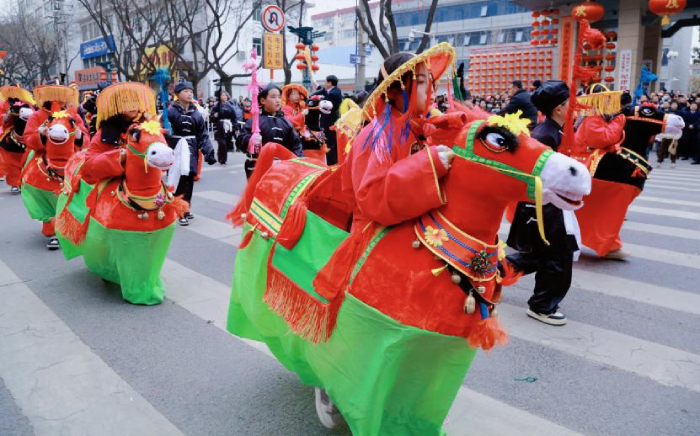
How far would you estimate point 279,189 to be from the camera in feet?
9.62

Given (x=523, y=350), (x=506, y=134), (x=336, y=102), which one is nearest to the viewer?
(x=506, y=134)

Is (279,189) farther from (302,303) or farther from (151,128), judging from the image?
(151,128)

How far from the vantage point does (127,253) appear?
4.41 metres

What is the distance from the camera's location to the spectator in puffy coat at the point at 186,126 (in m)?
7.54

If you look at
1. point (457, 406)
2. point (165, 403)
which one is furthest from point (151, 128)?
point (457, 406)

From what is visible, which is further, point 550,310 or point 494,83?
point 494,83

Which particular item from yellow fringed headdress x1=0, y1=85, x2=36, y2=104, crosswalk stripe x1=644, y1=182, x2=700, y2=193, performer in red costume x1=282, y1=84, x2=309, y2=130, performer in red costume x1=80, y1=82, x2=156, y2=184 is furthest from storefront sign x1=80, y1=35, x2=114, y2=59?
performer in red costume x1=80, y1=82, x2=156, y2=184

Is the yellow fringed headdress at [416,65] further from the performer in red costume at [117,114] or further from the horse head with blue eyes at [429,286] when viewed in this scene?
the performer in red costume at [117,114]

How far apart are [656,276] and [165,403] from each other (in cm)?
466

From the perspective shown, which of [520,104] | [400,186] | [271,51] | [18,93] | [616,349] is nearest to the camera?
[400,186]

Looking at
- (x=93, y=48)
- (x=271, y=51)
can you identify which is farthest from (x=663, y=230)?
(x=93, y=48)

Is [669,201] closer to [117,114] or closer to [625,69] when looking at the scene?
[117,114]

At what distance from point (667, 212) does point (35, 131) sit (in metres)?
8.63

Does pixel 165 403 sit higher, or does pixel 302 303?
pixel 302 303
